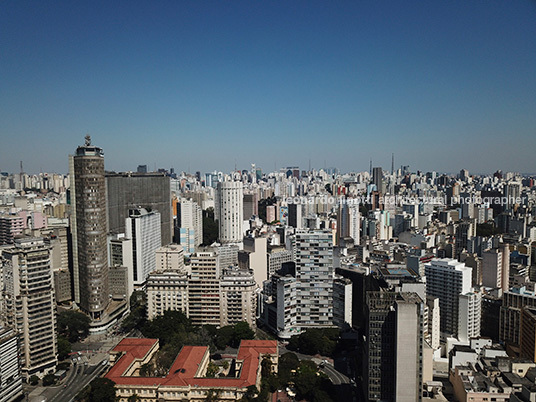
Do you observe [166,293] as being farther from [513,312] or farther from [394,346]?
[513,312]

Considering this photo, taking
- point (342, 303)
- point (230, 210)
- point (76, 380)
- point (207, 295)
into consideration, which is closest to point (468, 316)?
point (342, 303)

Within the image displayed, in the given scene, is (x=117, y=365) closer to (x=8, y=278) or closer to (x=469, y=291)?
(x=8, y=278)

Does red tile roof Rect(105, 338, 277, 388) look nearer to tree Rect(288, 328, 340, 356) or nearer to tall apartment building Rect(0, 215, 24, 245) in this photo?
tree Rect(288, 328, 340, 356)

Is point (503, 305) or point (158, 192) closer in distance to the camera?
point (503, 305)

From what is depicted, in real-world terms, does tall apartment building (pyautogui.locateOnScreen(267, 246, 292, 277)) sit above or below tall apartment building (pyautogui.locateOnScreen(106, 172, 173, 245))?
below

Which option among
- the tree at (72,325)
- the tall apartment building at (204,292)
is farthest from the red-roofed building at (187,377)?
the tree at (72,325)

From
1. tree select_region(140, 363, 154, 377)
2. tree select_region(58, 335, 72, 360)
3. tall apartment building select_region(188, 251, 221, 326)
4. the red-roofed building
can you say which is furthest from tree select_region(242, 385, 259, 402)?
tree select_region(58, 335, 72, 360)

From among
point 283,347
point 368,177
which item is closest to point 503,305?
point 283,347
